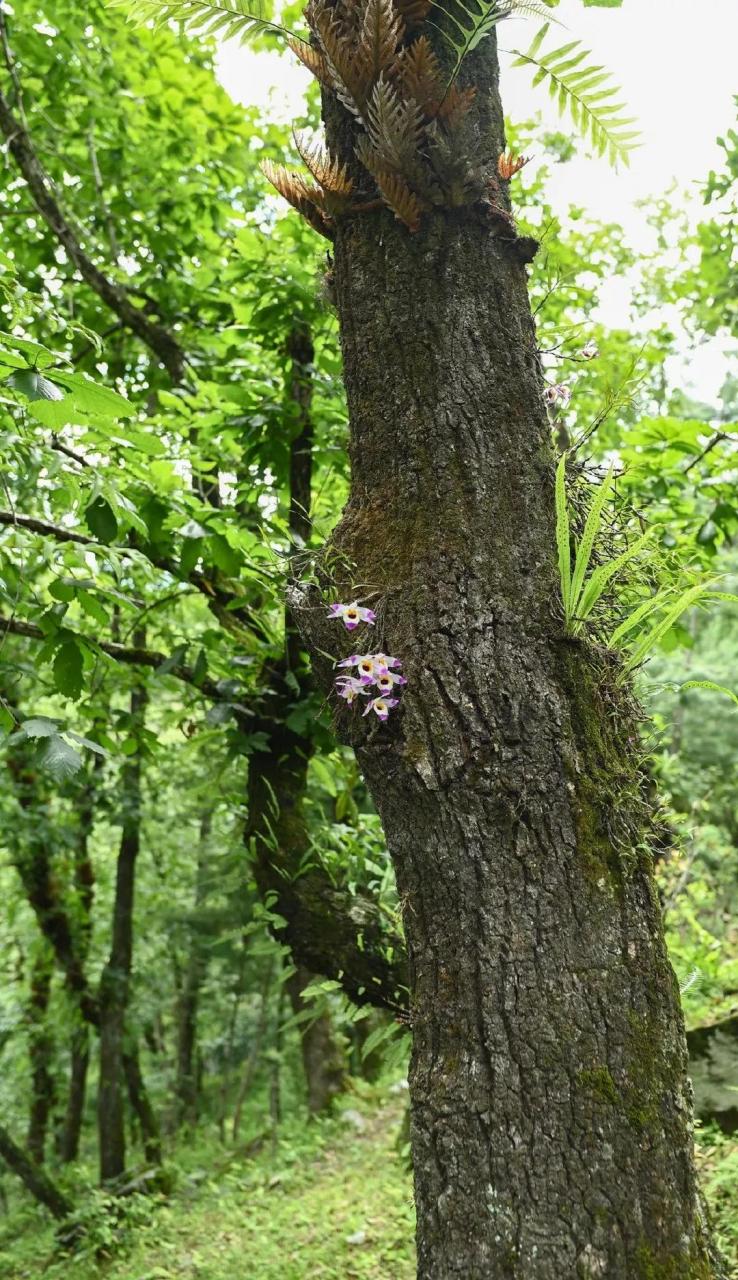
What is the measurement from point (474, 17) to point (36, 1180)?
934cm

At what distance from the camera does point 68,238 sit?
397 cm

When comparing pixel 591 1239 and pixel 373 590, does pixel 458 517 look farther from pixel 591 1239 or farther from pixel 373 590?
pixel 591 1239

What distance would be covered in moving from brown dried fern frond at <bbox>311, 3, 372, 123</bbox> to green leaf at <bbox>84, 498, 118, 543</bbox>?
108 cm

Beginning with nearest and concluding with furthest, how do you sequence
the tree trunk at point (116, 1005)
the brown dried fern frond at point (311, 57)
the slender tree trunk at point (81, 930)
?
the brown dried fern frond at point (311, 57) < the tree trunk at point (116, 1005) < the slender tree trunk at point (81, 930)

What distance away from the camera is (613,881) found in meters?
1.44

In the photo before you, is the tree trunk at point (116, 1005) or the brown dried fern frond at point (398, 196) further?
the tree trunk at point (116, 1005)

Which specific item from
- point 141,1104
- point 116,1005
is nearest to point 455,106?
point 116,1005

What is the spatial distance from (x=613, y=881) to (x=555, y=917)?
0.42 feet

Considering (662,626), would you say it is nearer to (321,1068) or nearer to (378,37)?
(378,37)

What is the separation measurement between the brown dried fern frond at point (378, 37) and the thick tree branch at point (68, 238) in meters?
2.76

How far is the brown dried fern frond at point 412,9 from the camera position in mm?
1687

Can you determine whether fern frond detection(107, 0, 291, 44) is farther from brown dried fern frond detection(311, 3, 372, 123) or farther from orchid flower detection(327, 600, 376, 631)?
orchid flower detection(327, 600, 376, 631)

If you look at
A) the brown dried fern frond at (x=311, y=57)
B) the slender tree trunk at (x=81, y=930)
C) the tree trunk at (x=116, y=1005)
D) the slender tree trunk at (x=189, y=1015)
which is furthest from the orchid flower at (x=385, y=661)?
the slender tree trunk at (x=189, y=1015)

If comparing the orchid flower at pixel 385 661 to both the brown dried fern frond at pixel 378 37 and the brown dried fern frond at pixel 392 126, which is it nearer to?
the brown dried fern frond at pixel 392 126
